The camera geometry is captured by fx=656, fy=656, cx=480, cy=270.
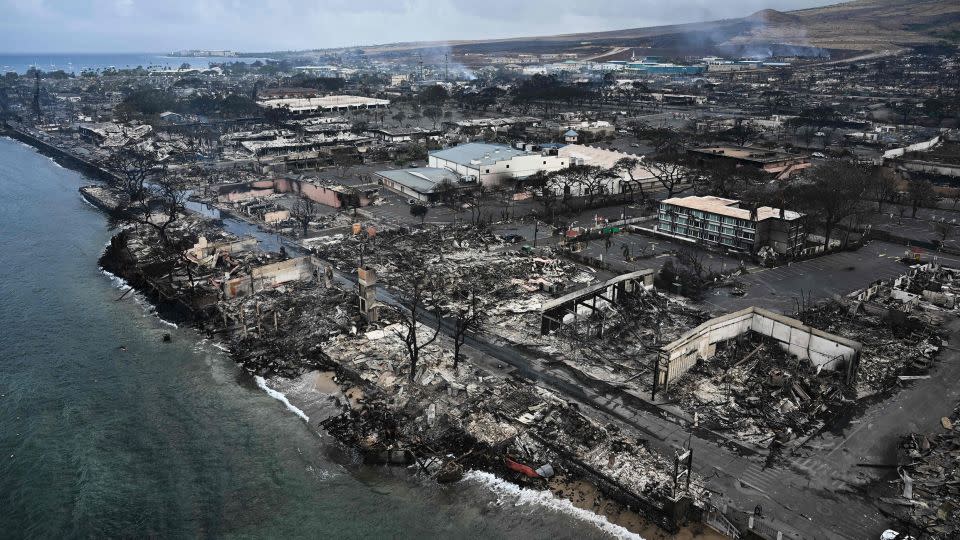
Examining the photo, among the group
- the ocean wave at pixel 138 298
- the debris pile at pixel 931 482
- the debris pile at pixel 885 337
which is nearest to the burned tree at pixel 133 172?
the ocean wave at pixel 138 298

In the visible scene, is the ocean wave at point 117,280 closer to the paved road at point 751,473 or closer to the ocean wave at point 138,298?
the ocean wave at point 138,298

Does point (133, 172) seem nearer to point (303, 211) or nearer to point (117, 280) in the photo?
point (303, 211)

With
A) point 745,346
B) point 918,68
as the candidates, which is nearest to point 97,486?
point 745,346

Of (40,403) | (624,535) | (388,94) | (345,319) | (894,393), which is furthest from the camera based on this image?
(388,94)

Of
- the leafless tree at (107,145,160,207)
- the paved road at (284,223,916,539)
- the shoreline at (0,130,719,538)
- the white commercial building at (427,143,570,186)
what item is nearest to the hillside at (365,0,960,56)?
the white commercial building at (427,143,570,186)

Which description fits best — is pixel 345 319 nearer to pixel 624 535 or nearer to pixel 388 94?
pixel 624 535

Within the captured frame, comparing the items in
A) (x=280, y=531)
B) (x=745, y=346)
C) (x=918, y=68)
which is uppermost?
(x=918, y=68)
